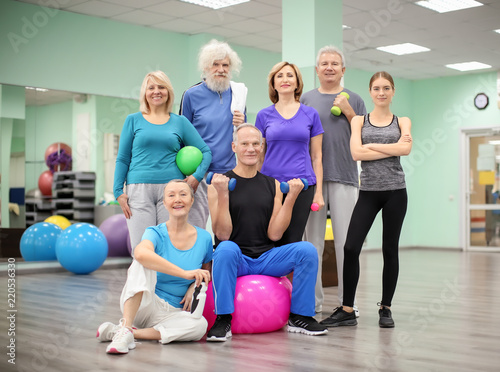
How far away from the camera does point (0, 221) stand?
7.10m

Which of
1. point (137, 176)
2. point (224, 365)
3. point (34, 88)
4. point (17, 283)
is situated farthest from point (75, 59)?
point (224, 365)

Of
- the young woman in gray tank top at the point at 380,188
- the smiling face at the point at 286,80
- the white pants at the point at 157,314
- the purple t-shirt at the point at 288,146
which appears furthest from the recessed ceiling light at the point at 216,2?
the white pants at the point at 157,314

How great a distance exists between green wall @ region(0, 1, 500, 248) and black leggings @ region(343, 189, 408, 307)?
494cm

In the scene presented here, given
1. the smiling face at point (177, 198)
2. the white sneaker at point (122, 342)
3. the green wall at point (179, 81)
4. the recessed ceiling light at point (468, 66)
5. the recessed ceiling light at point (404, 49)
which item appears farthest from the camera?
the recessed ceiling light at point (468, 66)

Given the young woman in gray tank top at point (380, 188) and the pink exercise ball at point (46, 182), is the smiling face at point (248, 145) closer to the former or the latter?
the young woman in gray tank top at point (380, 188)

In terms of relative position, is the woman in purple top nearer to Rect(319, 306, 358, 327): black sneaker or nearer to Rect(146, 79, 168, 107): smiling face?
Rect(319, 306, 358, 327): black sneaker

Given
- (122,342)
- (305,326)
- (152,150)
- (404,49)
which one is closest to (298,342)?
(305,326)

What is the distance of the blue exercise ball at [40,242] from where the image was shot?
7012 mm

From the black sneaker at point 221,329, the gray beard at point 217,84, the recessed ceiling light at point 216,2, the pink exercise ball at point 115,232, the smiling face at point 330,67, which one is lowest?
the black sneaker at point 221,329

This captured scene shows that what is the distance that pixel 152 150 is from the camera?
3.41 metres

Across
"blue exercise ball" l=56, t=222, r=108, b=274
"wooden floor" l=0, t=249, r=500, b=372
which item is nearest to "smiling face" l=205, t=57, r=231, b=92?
"wooden floor" l=0, t=249, r=500, b=372

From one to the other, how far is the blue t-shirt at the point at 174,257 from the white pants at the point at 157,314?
0.20 ft

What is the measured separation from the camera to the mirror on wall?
7.30 meters

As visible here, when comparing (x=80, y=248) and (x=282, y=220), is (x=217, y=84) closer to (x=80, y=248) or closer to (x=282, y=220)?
(x=282, y=220)
